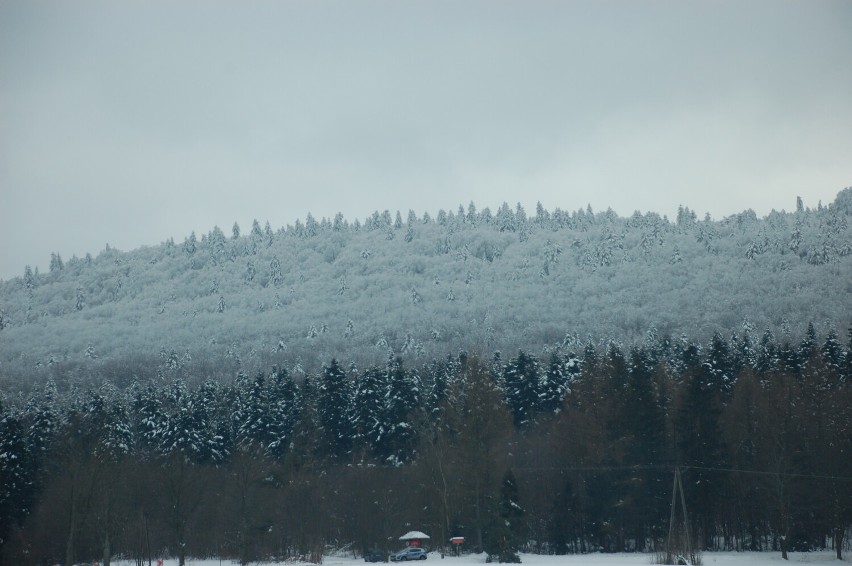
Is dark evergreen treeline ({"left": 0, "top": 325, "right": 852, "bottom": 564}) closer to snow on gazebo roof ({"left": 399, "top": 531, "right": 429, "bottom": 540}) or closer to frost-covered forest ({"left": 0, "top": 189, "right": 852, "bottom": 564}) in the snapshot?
frost-covered forest ({"left": 0, "top": 189, "right": 852, "bottom": 564})

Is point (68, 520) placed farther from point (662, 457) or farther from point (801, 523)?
point (801, 523)

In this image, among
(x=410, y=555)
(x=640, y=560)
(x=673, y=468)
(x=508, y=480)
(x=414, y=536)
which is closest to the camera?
(x=640, y=560)

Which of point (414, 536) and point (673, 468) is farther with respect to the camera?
point (414, 536)

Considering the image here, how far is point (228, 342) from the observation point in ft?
645

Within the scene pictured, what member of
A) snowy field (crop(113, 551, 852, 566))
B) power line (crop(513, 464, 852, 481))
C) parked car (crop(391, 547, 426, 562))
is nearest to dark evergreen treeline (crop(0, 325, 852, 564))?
power line (crop(513, 464, 852, 481))

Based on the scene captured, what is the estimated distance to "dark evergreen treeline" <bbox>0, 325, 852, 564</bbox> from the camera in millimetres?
54969

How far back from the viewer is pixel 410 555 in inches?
2147

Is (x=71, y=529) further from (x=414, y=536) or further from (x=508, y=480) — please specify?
(x=508, y=480)

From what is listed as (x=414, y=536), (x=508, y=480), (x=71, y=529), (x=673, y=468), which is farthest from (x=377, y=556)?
(x=673, y=468)

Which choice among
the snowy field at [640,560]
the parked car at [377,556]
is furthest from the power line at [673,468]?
the parked car at [377,556]

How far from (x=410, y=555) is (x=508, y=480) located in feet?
27.3

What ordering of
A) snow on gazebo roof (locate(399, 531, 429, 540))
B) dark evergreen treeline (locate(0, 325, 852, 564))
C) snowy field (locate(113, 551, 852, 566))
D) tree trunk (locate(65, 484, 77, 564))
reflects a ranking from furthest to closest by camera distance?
snow on gazebo roof (locate(399, 531, 429, 540)), dark evergreen treeline (locate(0, 325, 852, 564)), tree trunk (locate(65, 484, 77, 564)), snowy field (locate(113, 551, 852, 566))

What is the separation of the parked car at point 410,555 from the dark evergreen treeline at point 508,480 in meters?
5.02

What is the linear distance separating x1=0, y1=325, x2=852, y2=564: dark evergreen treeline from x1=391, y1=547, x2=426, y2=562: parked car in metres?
5.02
